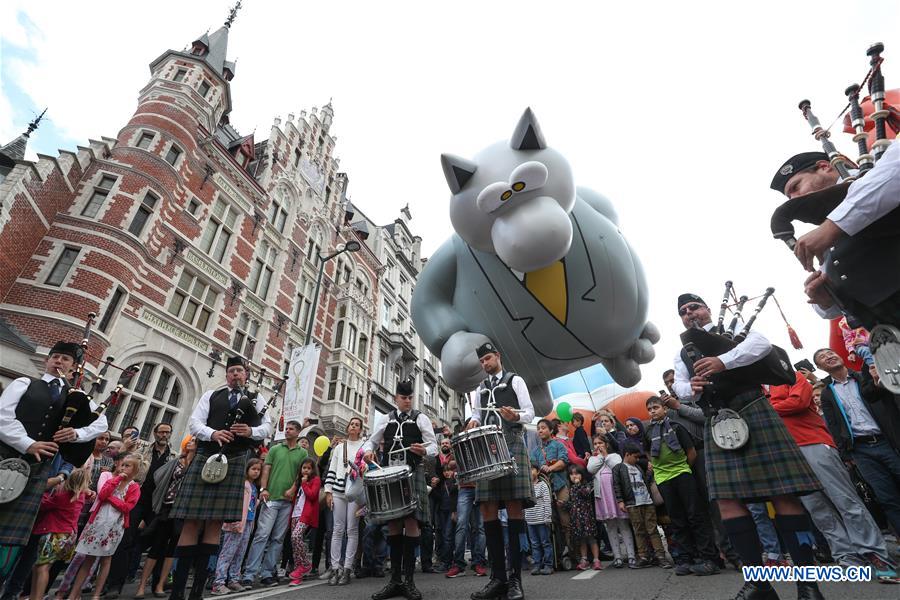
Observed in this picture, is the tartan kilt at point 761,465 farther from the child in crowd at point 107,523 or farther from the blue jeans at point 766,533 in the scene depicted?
the child in crowd at point 107,523

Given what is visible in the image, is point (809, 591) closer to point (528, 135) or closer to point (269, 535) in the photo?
point (528, 135)

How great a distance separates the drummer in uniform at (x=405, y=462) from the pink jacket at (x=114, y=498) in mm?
2632

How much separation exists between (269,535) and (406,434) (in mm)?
2951

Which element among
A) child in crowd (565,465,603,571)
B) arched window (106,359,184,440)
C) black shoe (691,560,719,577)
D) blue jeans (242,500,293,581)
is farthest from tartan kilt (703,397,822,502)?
arched window (106,359,184,440)

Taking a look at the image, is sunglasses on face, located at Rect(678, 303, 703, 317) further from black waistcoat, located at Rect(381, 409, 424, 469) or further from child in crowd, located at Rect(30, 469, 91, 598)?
child in crowd, located at Rect(30, 469, 91, 598)

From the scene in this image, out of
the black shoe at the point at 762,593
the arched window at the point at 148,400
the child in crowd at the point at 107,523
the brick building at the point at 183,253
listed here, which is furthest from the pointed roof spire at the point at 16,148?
the black shoe at the point at 762,593

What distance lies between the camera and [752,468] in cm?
274

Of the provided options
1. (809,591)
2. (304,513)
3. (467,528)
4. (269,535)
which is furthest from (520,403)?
(269,535)

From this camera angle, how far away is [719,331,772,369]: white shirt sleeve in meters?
2.83

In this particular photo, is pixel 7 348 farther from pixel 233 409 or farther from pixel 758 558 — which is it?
pixel 758 558

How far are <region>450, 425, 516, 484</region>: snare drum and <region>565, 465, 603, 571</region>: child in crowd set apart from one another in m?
2.61

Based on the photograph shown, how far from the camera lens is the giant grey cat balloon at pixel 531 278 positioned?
166 inches

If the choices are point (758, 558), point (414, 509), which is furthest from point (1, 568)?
point (758, 558)

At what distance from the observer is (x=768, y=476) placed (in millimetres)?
2688
